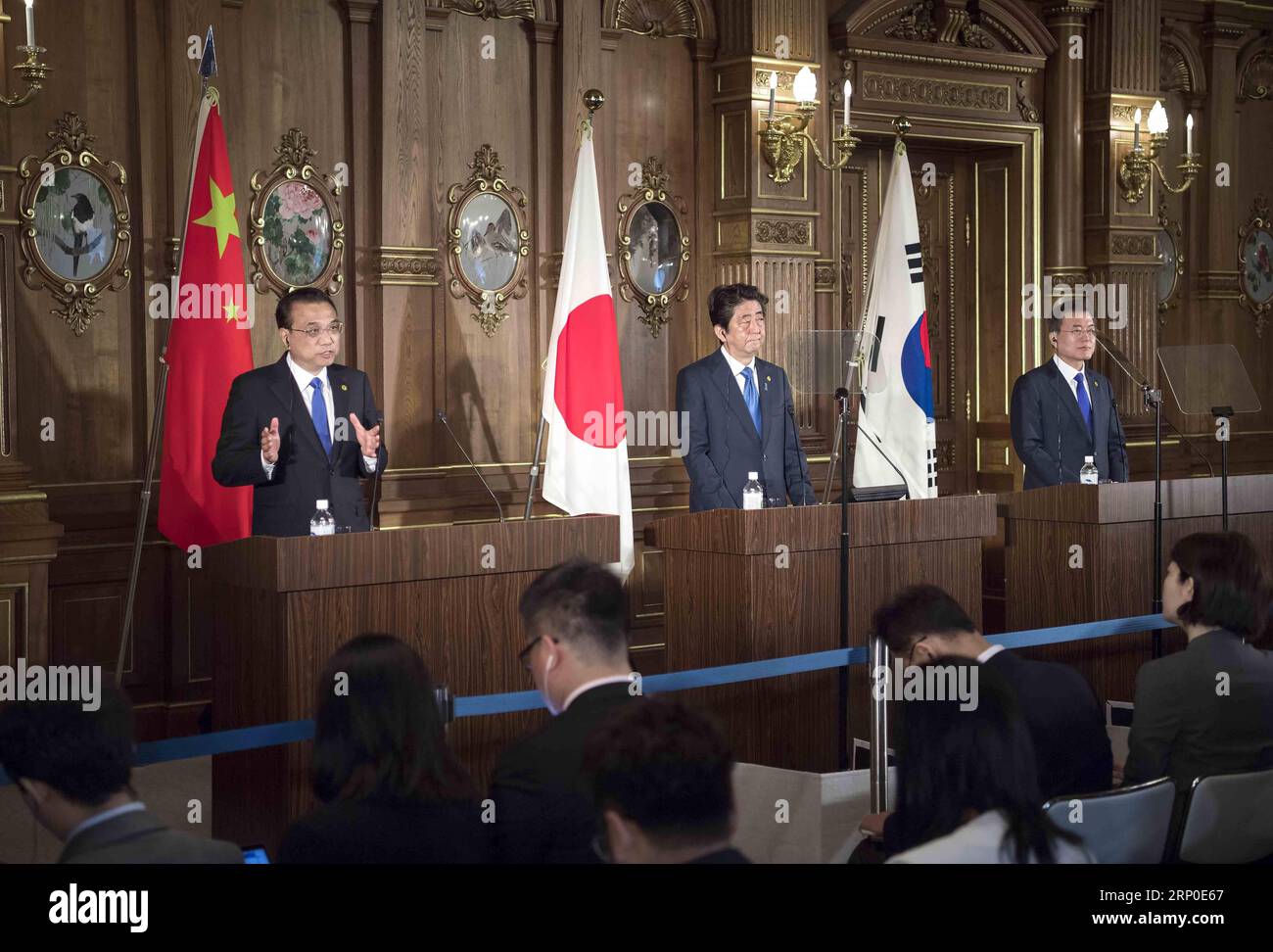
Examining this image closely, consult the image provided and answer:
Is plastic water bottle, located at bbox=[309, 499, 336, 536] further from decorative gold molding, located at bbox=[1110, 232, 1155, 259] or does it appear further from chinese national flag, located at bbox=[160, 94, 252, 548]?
decorative gold molding, located at bbox=[1110, 232, 1155, 259]

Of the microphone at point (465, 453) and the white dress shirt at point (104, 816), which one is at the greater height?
the microphone at point (465, 453)

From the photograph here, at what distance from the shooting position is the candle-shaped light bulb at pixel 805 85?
7.38 metres

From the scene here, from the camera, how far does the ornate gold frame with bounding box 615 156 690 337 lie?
23.9ft

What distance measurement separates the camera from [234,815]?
4.32m

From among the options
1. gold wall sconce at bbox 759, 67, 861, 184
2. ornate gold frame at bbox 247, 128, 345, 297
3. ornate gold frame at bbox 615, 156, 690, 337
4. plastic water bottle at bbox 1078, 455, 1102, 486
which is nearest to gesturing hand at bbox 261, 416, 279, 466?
ornate gold frame at bbox 247, 128, 345, 297

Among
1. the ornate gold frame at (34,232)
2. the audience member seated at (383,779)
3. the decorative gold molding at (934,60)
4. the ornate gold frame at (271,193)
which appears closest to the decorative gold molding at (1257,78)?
the decorative gold molding at (934,60)

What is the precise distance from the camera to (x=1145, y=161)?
28.9ft

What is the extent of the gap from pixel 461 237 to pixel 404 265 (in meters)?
0.36

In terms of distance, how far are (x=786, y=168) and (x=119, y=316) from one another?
10.6 ft

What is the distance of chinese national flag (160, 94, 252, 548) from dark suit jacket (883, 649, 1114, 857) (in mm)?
3218

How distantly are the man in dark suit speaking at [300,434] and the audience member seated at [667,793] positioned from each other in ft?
9.06

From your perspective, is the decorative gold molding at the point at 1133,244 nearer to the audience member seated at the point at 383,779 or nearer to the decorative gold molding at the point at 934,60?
the decorative gold molding at the point at 934,60

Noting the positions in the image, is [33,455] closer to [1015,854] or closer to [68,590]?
[68,590]
